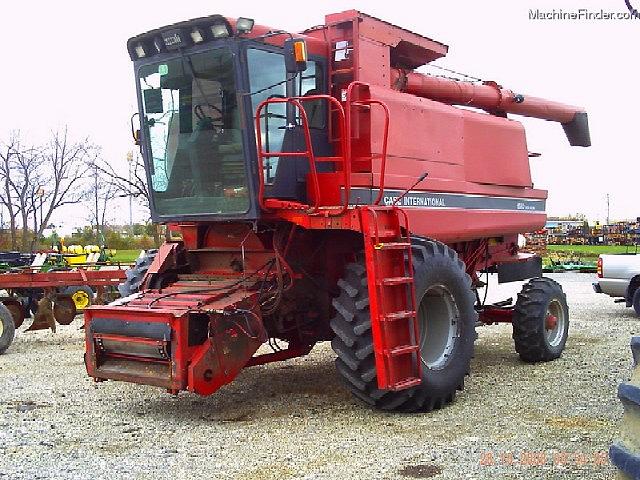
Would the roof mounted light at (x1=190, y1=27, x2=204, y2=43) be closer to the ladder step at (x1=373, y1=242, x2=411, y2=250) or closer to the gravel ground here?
the ladder step at (x1=373, y1=242, x2=411, y2=250)

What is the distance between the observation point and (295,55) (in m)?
6.93

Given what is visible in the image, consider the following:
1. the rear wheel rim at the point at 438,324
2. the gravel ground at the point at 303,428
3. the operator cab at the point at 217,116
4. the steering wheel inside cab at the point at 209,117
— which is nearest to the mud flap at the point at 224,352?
the gravel ground at the point at 303,428

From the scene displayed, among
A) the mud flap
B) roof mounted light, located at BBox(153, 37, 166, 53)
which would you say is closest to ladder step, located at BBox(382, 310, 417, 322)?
the mud flap

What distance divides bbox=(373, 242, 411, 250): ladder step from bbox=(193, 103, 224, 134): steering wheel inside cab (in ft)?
6.63

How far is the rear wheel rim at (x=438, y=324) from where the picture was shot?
25.2 ft

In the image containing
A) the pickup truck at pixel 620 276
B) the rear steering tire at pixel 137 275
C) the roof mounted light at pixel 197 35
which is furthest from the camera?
the pickup truck at pixel 620 276

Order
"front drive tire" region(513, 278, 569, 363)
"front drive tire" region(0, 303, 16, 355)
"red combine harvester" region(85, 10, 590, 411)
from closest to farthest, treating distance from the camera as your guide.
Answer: "red combine harvester" region(85, 10, 590, 411)
"front drive tire" region(513, 278, 569, 363)
"front drive tire" region(0, 303, 16, 355)

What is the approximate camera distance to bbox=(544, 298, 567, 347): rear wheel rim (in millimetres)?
10195

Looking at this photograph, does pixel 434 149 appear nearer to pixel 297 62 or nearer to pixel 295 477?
pixel 297 62

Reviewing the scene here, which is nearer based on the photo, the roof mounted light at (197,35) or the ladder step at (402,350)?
the ladder step at (402,350)

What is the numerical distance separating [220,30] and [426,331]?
3.58 meters

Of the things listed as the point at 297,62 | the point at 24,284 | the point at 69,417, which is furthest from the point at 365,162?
the point at 24,284

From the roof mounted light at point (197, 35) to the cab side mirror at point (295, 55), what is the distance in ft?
3.24

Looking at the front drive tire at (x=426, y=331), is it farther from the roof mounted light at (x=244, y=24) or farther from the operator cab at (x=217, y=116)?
the roof mounted light at (x=244, y=24)
